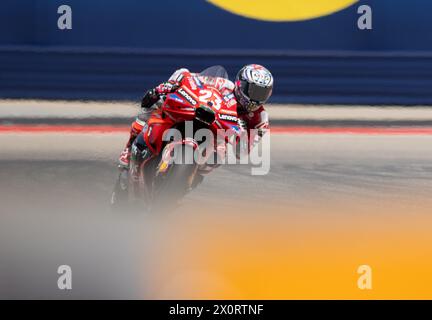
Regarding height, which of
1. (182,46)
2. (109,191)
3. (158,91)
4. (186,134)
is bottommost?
(186,134)

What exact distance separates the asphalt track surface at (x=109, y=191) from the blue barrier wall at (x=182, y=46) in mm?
1444

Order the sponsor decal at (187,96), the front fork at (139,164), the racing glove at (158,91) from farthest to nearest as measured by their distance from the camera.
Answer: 1. the front fork at (139,164)
2. the racing glove at (158,91)
3. the sponsor decal at (187,96)


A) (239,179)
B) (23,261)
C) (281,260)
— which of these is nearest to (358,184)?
(239,179)

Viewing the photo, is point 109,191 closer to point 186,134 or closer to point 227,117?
point 186,134

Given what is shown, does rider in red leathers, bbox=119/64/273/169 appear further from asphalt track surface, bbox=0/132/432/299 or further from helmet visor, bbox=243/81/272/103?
asphalt track surface, bbox=0/132/432/299

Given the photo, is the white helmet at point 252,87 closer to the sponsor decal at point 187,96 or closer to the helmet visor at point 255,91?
the helmet visor at point 255,91

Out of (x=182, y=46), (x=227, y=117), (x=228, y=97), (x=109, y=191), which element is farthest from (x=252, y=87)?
(x=182, y=46)

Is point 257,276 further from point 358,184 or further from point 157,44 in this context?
point 157,44

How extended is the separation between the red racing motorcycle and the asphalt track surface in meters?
0.49

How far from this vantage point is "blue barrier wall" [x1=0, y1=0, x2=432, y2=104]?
1182 centimetres

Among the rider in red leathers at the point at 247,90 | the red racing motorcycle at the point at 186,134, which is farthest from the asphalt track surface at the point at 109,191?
the rider in red leathers at the point at 247,90

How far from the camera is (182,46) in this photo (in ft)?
39.3

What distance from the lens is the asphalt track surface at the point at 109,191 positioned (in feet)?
20.0

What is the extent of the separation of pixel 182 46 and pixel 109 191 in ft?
14.1
